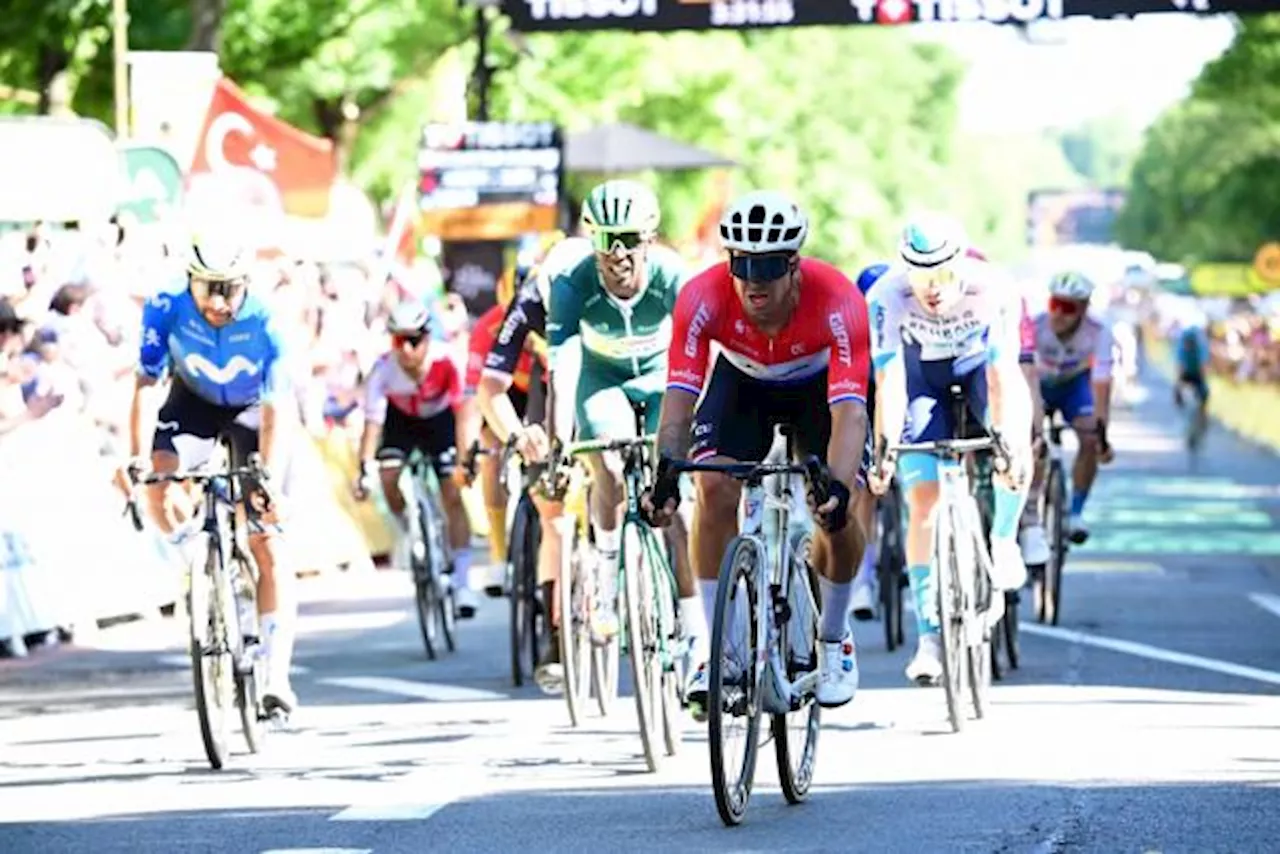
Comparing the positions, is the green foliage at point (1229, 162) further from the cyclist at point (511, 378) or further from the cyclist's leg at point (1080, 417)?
the cyclist at point (511, 378)

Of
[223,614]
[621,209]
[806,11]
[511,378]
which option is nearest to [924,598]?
[511,378]

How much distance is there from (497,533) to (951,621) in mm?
4224

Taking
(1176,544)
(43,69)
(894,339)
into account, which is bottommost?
(1176,544)

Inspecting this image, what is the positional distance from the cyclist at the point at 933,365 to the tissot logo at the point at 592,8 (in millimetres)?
9590

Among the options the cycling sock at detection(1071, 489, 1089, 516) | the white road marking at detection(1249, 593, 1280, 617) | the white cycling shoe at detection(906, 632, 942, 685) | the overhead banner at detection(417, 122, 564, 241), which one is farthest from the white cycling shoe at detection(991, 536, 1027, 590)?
the overhead banner at detection(417, 122, 564, 241)

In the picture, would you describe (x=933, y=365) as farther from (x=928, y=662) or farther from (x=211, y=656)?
(x=211, y=656)

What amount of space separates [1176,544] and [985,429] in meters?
12.8

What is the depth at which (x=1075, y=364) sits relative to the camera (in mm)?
19297

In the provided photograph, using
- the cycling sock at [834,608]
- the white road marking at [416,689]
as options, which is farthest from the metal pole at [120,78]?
the cycling sock at [834,608]

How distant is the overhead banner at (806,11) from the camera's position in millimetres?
23953

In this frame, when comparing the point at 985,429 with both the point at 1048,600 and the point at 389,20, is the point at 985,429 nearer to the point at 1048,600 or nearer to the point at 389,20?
the point at 1048,600

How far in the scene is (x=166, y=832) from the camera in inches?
435

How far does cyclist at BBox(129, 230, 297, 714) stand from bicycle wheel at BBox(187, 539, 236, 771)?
215 millimetres

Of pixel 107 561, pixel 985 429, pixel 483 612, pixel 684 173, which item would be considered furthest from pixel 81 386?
pixel 684 173
